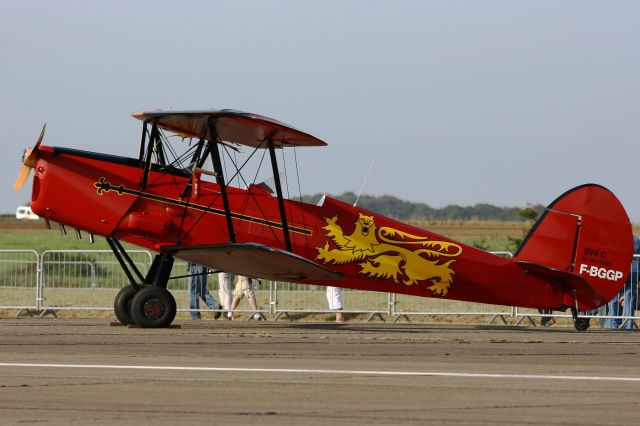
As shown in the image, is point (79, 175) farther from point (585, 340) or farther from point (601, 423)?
point (601, 423)

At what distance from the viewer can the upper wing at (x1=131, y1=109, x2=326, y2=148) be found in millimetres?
14523

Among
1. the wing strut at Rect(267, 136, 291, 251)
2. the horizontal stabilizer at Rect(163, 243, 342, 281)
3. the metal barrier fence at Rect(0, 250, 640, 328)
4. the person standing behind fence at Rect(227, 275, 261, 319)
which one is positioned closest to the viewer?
the horizontal stabilizer at Rect(163, 243, 342, 281)

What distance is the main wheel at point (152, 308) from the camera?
14.9 meters

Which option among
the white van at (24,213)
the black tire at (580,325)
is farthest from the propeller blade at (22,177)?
the white van at (24,213)

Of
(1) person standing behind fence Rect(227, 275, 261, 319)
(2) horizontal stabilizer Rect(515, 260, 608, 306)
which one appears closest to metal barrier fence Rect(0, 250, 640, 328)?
(1) person standing behind fence Rect(227, 275, 261, 319)

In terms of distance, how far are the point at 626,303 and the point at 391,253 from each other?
14.7ft

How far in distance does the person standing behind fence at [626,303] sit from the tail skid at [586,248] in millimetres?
1667

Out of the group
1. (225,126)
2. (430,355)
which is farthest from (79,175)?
(430,355)

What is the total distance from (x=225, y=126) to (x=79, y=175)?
2.10m

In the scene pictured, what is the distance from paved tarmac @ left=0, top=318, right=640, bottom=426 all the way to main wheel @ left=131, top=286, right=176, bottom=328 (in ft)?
3.74

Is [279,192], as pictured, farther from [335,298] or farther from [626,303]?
[626,303]

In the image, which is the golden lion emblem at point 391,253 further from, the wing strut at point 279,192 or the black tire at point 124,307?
the black tire at point 124,307

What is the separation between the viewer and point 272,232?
1570 centimetres

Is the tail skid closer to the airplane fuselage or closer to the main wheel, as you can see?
the airplane fuselage
